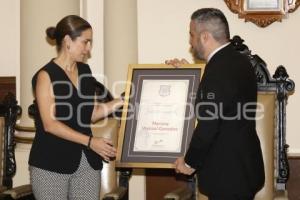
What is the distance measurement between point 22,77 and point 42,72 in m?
1.40

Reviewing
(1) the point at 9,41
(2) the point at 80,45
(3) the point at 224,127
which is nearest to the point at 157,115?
(2) the point at 80,45

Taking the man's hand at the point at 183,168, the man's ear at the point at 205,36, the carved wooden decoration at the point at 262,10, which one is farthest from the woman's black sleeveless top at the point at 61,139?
the carved wooden decoration at the point at 262,10

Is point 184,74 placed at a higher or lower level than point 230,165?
higher

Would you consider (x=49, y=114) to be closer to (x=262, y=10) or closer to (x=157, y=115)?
(x=157, y=115)

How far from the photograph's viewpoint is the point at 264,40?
14.3ft

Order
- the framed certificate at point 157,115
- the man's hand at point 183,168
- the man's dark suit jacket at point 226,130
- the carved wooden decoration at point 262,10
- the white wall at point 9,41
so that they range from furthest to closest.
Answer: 1. the white wall at point 9,41
2. the carved wooden decoration at point 262,10
3. the framed certificate at point 157,115
4. the man's hand at point 183,168
5. the man's dark suit jacket at point 226,130

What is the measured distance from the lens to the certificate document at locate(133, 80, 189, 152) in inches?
141

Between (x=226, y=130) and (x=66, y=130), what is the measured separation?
2.78 ft

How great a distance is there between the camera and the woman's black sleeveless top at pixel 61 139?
303cm

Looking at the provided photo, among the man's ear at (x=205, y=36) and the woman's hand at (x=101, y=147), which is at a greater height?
the man's ear at (x=205, y=36)

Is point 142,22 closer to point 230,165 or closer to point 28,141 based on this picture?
point 28,141

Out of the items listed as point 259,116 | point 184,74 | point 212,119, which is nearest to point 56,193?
point 212,119

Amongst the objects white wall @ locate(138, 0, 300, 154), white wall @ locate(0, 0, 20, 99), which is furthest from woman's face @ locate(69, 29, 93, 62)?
white wall @ locate(0, 0, 20, 99)

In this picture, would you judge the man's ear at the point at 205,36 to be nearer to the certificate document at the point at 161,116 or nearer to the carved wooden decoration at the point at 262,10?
the certificate document at the point at 161,116
